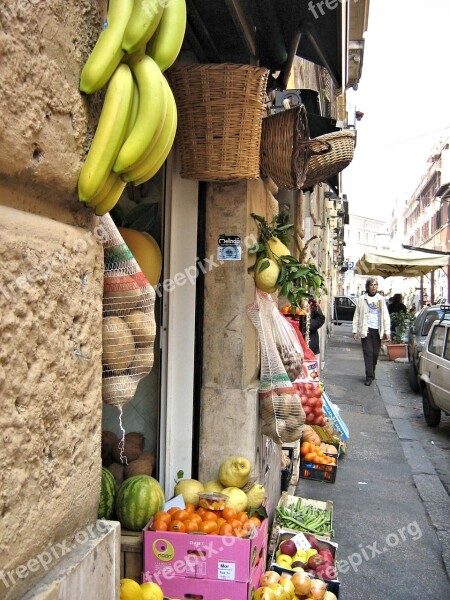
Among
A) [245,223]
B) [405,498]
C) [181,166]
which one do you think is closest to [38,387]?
[181,166]

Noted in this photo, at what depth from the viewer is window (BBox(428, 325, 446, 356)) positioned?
902 cm

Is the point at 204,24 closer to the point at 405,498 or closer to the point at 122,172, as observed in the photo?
the point at 122,172

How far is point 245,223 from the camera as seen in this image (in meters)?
3.79

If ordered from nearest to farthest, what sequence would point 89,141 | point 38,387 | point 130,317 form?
point 38,387 < point 89,141 < point 130,317

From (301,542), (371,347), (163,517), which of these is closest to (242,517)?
(163,517)

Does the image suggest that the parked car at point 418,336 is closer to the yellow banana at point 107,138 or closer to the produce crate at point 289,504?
the produce crate at point 289,504

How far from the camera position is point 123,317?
2.00 m

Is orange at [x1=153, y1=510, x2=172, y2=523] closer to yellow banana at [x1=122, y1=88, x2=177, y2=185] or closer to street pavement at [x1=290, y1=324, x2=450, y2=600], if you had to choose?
street pavement at [x1=290, y1=324, x2=450, y2=600]

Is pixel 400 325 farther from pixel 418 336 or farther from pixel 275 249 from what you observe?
pixel 275 249

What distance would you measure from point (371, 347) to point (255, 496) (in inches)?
346

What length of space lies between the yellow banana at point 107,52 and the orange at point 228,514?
2472 millimetres

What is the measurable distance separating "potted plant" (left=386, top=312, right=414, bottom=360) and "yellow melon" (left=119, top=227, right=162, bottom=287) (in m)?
14.7

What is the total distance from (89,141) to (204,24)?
2.12 m

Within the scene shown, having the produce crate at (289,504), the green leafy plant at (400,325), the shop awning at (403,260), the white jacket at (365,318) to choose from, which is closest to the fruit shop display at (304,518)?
the produce crate at (289,504)
